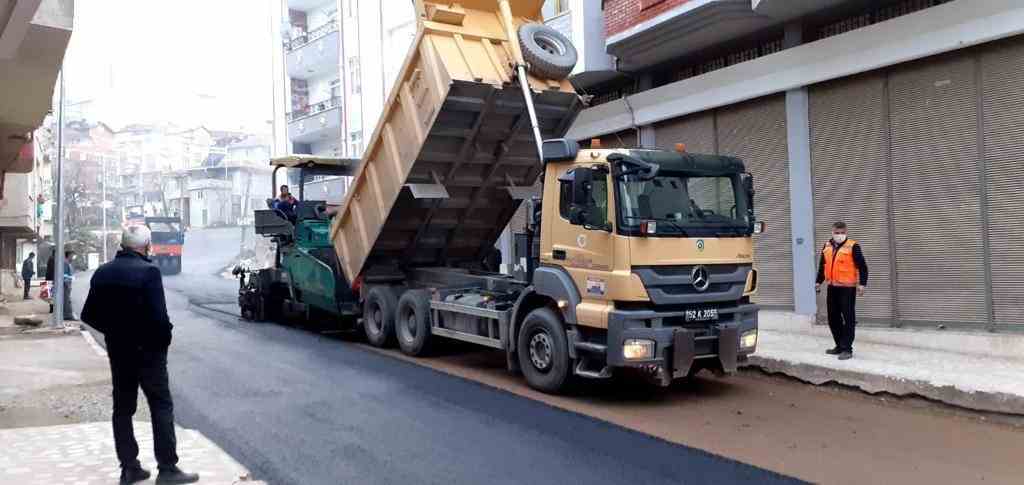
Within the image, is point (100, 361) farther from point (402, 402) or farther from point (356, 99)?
point (356, 99)

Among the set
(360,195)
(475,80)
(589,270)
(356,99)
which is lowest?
(589,270)

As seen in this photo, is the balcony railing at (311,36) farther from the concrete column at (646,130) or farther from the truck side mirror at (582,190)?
the truck side mirror at (582,190)

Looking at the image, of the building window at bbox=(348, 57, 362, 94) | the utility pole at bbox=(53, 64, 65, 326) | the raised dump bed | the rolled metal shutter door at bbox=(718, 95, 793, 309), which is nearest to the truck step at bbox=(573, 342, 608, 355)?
the raised dump bed

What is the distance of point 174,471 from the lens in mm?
4973

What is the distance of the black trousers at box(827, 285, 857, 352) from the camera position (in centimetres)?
906

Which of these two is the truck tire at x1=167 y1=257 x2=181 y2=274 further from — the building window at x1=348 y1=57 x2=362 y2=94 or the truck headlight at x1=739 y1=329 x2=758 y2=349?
the truck headlight at x1=739 y1=329 x2=758 y2=349

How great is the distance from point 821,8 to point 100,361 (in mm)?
10816

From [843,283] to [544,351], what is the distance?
12.0ft

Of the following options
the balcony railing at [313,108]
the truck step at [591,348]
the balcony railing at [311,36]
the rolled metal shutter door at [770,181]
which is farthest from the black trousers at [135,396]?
the balcony railing at [311,36]

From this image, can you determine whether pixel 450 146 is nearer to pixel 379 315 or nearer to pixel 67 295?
pixel 379 315

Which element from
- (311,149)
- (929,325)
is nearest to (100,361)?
(929,325)

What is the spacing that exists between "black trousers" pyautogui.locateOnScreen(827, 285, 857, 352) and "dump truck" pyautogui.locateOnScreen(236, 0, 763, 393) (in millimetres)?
1456

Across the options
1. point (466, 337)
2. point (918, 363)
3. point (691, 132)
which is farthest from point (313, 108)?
point (918, 363)

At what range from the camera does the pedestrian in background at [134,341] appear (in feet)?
15.9
